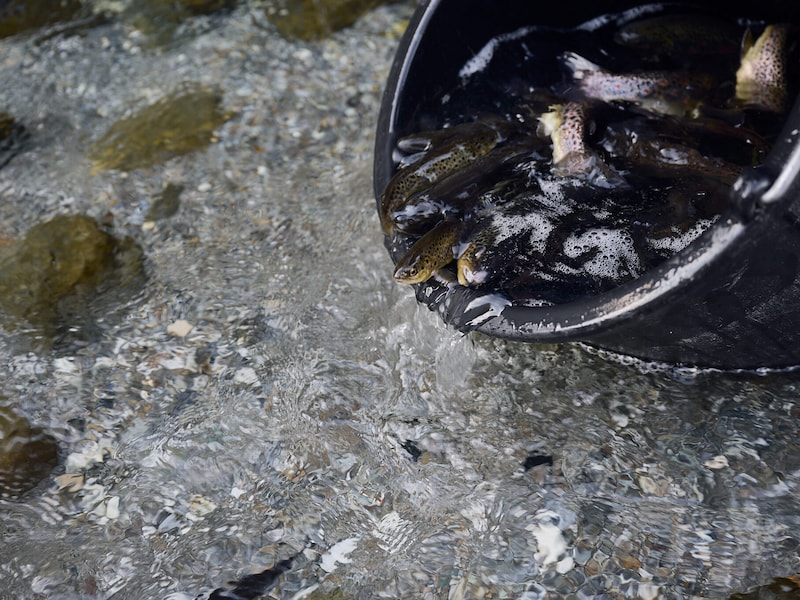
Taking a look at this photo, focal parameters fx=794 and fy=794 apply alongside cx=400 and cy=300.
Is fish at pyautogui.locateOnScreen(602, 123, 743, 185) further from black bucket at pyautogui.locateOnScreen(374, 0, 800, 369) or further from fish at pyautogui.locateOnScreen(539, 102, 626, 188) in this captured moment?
black bucket at pyautogui.locateOnScreen(374, 0, 800, 369)

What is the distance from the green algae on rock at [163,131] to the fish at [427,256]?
6.42 ft

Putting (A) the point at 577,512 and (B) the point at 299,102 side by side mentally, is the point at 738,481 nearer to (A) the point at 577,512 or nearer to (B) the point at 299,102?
(A) the point at 577,512

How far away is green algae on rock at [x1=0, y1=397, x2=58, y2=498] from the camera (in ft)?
8.86

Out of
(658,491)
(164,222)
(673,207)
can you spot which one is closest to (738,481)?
(658,491)

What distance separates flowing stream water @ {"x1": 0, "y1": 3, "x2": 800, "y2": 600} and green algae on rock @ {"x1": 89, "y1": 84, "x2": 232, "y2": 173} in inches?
11.6

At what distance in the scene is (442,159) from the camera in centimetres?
267

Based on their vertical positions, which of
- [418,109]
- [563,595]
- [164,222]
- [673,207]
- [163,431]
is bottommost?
[563,595]

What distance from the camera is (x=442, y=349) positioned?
284cm

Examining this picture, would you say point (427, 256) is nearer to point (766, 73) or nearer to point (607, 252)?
point (607, 252)

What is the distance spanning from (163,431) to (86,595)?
2.00 ft

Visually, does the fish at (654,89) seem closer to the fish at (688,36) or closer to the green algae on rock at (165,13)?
the fish at (688,36)

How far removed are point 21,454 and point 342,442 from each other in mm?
1121

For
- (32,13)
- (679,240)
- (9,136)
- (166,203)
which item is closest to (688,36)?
(679,240)

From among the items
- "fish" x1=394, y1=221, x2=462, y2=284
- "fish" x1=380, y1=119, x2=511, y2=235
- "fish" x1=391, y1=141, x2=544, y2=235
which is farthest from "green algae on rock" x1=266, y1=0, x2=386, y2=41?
"fish" x1=394, y1=221, x2=462, y2=284
